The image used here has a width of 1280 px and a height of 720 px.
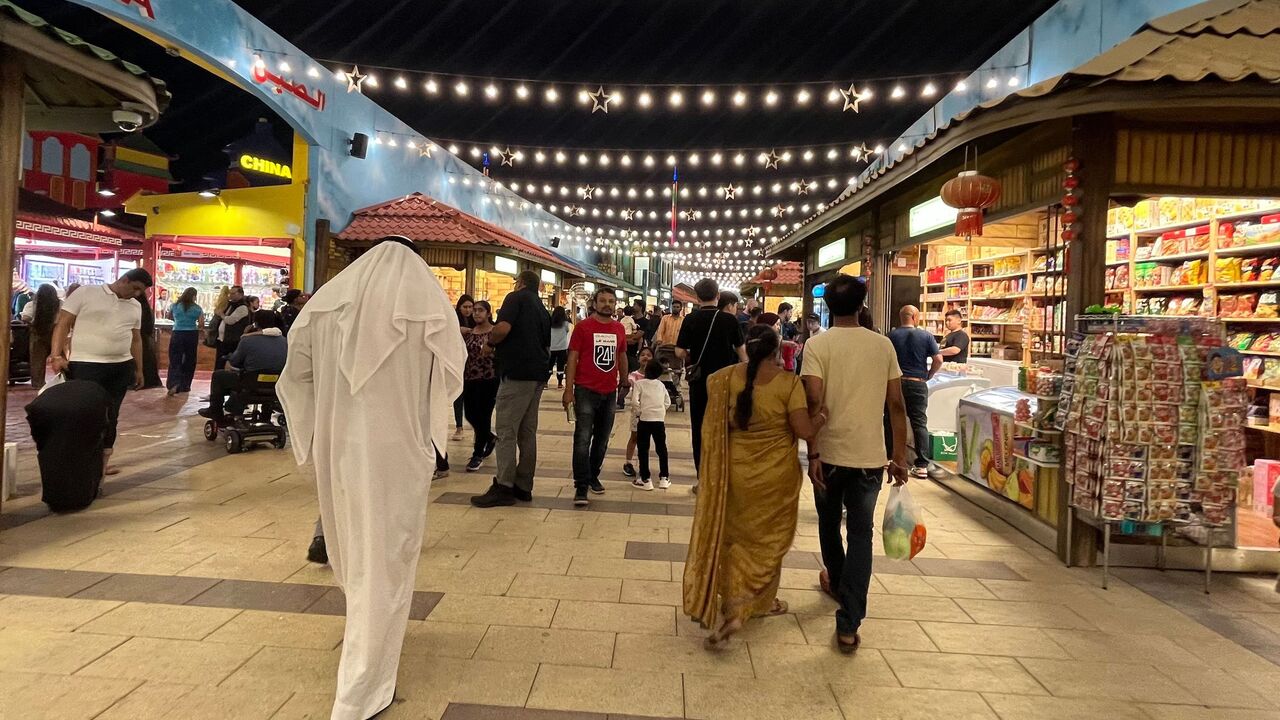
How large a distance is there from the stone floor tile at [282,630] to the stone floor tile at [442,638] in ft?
1.05

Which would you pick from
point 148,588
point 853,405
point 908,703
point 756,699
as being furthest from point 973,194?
point 148,588

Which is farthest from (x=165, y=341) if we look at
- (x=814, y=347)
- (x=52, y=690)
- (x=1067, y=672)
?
(x=1067, y=672)

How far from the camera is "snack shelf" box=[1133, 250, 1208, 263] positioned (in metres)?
6.87

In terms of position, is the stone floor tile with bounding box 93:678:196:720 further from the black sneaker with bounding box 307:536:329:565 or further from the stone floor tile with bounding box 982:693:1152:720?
the stone floor tile with bounding box 982:693:1152:720

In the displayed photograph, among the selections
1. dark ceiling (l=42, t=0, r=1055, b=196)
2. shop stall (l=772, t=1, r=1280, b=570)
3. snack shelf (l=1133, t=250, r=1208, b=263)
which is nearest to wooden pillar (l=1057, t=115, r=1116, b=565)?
shop stall (l=772, t=1, r=1280, b=570)

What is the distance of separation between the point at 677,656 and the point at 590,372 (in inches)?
114

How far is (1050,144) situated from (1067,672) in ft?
12.9

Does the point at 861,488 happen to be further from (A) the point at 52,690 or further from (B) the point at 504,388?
(A) the point at 52,690

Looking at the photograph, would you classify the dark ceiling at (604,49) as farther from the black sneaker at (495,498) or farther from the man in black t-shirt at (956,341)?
the black sneaker at (495,498)

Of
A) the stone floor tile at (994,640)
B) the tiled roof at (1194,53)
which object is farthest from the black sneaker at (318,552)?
the tiled roof at (1194,53)

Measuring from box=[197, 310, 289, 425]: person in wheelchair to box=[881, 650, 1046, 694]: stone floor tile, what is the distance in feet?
21.1

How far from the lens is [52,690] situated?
2611 millimetres

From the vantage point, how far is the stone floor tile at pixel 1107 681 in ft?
9.48

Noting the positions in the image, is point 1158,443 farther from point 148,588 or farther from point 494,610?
point 148,588
